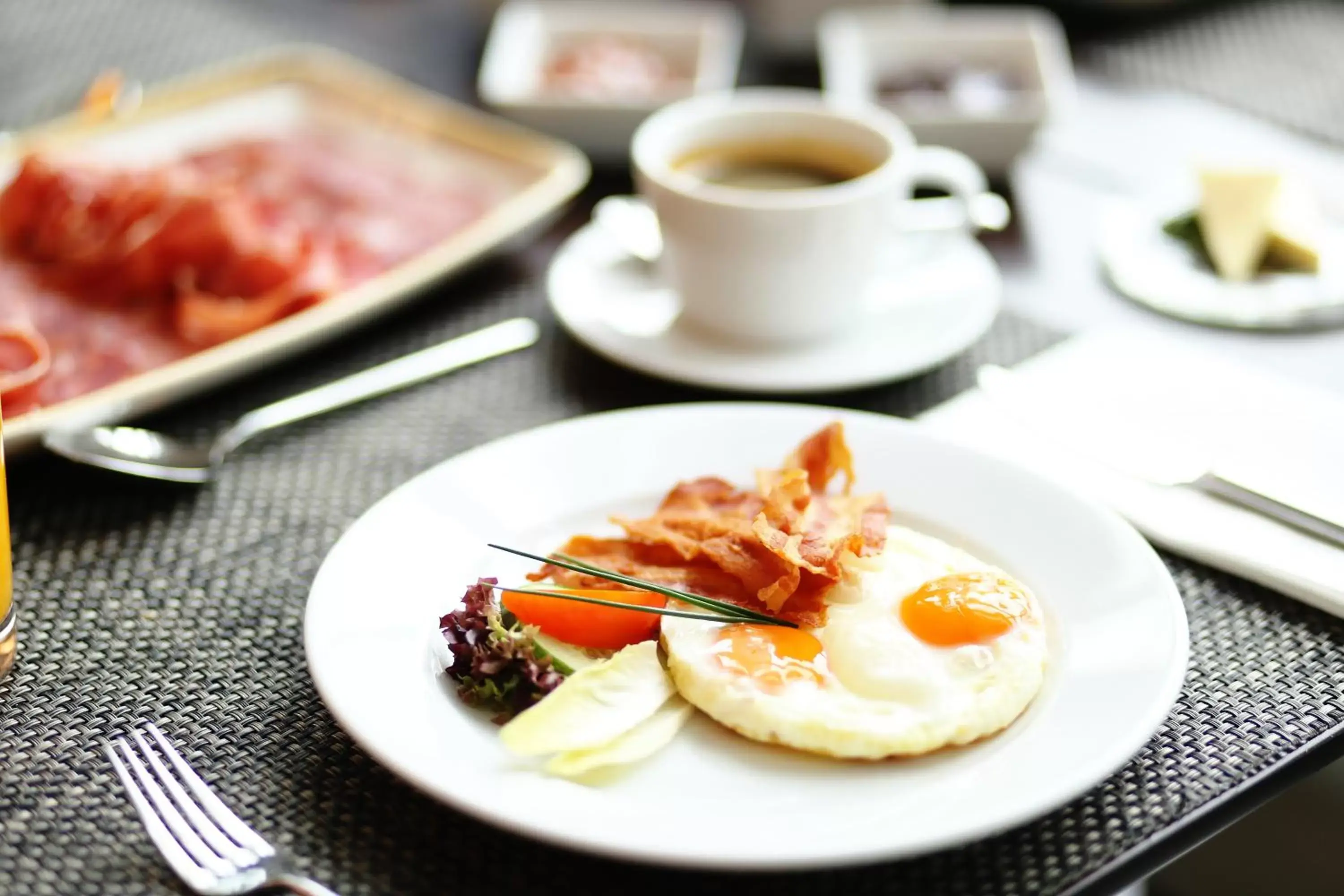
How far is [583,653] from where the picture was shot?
1.06 m

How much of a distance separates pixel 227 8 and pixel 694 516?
1978 mm

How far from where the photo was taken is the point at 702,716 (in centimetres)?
100

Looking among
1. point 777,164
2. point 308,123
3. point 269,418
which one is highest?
point 777,164

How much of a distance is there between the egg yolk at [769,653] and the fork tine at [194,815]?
352mm

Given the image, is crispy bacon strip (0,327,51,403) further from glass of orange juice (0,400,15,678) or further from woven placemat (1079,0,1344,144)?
woven placemat (1079,0,1344,144)

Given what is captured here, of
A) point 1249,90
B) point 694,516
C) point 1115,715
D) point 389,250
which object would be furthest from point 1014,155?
point 1115,715

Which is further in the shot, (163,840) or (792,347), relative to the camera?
(792,347)

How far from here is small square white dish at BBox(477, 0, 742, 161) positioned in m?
2.05

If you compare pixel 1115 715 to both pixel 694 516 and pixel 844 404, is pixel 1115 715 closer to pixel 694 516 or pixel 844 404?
pixel 694 516

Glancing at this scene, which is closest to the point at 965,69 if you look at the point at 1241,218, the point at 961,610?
the point at 1241,218

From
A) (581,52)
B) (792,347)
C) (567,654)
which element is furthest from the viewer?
(581,52)

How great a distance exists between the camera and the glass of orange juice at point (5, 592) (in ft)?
3.60

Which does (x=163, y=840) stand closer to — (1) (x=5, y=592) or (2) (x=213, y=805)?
(2) (x=213, y=805)

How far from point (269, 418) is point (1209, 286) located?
45.2 inches
